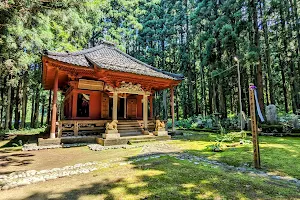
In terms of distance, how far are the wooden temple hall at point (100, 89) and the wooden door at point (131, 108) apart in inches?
3.0

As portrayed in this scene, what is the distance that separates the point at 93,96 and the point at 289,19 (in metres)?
19.7

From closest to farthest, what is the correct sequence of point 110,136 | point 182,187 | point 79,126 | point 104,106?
point 182,187 → point 110,136 → point 79,126 → point 104,106

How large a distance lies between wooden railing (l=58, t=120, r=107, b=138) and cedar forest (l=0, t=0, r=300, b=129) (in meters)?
4.67

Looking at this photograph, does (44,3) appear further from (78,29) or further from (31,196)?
(78,29)

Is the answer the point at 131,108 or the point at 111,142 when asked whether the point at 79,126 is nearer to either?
the point at 111,142

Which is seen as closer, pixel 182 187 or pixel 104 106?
pixel 182 187

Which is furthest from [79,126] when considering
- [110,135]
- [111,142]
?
[111,142]

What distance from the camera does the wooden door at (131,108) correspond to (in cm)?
1276

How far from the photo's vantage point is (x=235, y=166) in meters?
4.35

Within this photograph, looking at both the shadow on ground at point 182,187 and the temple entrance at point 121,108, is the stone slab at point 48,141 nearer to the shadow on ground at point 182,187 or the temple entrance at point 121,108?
the temple entrance at point 121,108

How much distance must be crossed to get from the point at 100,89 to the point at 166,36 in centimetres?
1646

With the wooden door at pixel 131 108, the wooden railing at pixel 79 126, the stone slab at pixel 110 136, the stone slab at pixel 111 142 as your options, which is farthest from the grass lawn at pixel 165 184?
the wooden door at pixel 131 108

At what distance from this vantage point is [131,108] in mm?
12867

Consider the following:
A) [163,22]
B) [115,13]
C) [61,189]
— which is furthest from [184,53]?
[61,189]
